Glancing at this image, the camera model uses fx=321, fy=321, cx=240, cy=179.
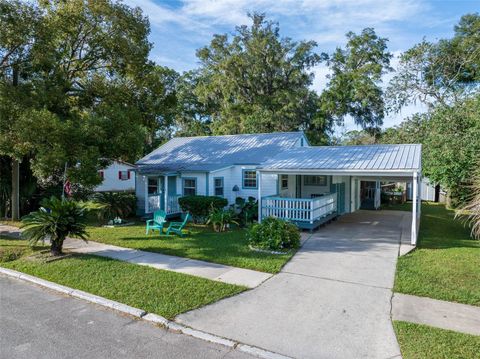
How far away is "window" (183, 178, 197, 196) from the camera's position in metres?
16.1

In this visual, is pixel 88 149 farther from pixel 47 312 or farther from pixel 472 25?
pixel 472 25

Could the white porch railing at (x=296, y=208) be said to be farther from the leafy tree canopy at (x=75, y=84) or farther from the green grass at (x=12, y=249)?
the green grass at (x=12, y=249)

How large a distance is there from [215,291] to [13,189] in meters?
13.4

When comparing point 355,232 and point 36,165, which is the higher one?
point 36,165

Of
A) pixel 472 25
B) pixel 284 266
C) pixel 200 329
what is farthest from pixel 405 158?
pixel 472 25

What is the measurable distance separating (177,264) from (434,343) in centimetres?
565

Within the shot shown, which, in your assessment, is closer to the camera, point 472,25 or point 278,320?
point 278,320

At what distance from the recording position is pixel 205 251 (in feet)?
30.4

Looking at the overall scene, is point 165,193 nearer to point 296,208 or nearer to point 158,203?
point 158,203

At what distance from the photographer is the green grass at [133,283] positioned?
18.6 feet

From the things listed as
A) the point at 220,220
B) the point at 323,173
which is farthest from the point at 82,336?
the point at 323,173

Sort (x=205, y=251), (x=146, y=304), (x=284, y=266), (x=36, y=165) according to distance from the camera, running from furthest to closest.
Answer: (x=36, y=165) < (x=205, y=251) < (x=284, y=266) < (x=146, y=304)

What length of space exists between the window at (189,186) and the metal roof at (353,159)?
14.4 ft

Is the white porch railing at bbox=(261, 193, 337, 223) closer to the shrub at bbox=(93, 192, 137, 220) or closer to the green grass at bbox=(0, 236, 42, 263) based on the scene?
the shrub at bbox=(93, 192, 137, 220)
